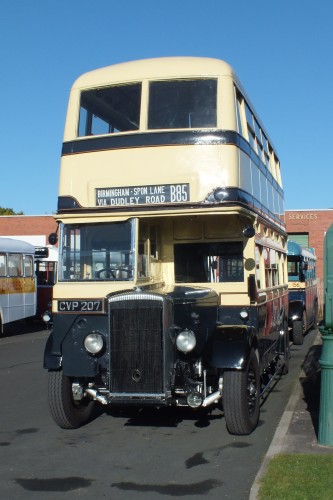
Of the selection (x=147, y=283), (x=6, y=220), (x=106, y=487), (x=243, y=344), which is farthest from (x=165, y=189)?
(x=6, y=220)

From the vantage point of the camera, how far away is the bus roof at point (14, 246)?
884 inches

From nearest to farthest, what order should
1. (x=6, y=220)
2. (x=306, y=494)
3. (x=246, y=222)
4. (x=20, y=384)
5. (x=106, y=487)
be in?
1. (x=306, y=494)
2. (x=106, y=487)
3. (x=246, y=222)
4. (x=20, y=384)
5. (x=6, y=220)

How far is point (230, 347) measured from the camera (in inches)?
301

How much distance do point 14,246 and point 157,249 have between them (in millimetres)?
14932

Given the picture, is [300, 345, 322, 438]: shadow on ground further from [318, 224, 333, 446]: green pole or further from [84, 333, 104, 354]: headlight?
[84, 333, 104, 354]: headlight

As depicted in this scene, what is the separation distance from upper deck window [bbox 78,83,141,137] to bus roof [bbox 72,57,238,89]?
0.12 metres

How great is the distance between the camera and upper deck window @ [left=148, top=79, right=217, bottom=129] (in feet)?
27.8

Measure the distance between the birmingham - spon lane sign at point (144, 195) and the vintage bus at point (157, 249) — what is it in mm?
15

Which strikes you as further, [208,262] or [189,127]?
[208,262]

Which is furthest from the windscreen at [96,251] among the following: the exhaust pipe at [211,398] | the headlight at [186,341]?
the exhaust pipe at [211,398]

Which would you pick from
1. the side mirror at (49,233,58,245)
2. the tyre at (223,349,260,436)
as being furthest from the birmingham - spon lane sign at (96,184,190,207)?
the tyre at (223,349,260,436)

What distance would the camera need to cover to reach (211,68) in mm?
8594

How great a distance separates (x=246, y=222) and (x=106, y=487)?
13.7 ft

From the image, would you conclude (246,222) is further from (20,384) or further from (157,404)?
(20,384)
